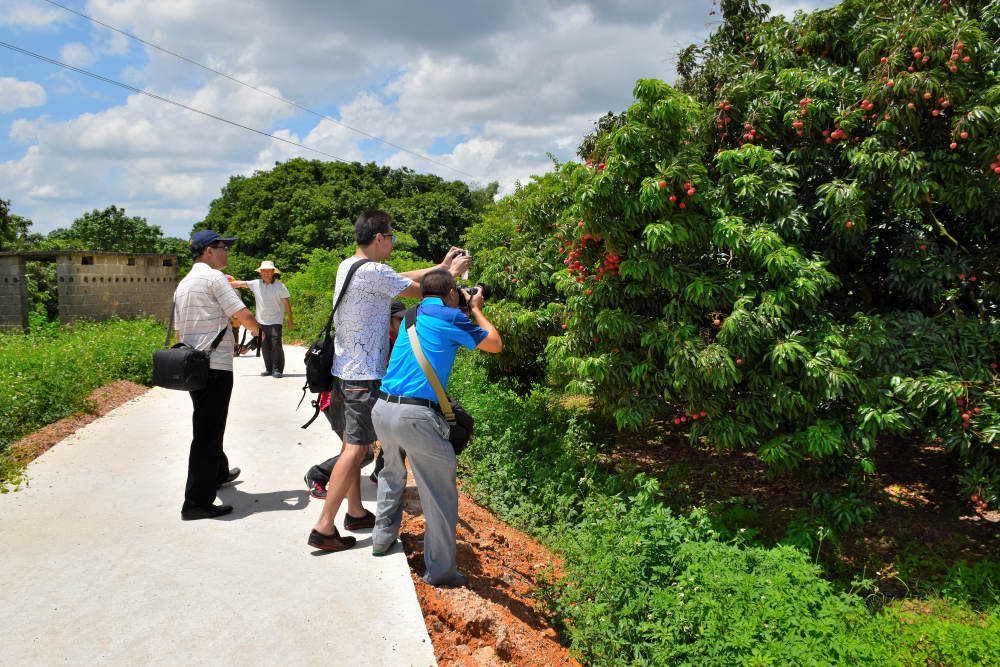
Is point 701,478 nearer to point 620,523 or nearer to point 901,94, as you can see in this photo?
point 620,523

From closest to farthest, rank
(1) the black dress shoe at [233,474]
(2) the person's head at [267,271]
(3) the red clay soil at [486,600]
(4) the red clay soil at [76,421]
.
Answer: (3) the red clay soil at [486,600]
(1) the black dress shoe at [233,474]
(4) the red clay soil at [76,421]
(2) the person's head at [267,271]

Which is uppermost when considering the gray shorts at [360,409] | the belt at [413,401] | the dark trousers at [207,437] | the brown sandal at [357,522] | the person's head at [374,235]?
the person's head at [374,235]

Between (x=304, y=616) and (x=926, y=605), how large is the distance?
17.1 feet

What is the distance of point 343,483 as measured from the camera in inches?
135

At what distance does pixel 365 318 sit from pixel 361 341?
0.45 feet

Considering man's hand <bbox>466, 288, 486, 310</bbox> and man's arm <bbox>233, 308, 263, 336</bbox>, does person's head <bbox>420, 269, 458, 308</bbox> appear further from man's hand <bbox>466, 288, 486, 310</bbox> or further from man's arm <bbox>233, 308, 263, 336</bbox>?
man's arm <bbox>233, 308, 263, 336</bbox>

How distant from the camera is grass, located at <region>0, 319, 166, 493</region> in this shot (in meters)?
5.72

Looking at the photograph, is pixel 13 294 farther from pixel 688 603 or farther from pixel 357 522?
pixel 688 603

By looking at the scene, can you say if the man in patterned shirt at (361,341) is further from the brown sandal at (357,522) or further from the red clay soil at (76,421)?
the red clay soil at (76,421)

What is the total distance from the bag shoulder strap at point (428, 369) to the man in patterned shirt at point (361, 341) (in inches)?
15.6

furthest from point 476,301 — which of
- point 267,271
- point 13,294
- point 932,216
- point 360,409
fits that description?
A: point 13,294

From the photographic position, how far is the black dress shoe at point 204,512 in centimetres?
400

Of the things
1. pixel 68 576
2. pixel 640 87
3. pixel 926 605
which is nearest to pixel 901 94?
pixel 640 87

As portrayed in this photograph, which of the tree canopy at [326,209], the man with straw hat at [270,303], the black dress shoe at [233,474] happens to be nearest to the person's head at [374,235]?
the black dress shoe at [233,474]
